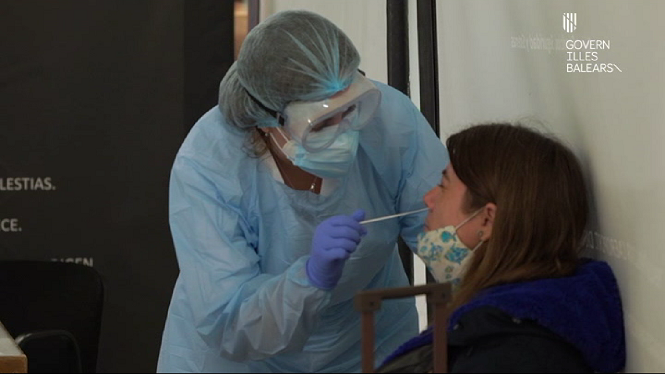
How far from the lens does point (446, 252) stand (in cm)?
145

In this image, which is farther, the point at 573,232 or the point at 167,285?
the point at 167,285

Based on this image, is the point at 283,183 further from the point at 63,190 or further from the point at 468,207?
the point at 63,190

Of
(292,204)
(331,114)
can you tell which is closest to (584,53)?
(331,114)

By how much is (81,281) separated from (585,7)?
1523 millimetres

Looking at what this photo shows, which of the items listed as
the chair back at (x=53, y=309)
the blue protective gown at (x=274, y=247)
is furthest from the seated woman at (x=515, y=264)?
the chair back at (x=53, y=309)

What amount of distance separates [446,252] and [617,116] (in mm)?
315

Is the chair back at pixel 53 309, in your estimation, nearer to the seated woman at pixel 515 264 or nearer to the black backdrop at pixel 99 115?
the black backdrop at pixel 99 115

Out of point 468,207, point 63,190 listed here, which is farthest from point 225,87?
point 63,190

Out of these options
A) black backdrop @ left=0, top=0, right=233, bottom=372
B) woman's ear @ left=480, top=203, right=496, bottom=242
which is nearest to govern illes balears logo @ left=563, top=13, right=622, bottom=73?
woman's ear @ left=480, top=203, right=496, bottom=242

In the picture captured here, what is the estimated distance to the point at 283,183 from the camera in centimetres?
173

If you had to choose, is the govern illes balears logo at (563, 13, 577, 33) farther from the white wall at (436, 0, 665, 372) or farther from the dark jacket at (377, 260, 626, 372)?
the dark jacket at (377, 260, 626, 372)

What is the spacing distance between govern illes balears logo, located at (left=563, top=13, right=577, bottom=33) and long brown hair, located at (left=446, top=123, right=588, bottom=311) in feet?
0.62

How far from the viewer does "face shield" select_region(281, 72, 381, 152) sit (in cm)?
155

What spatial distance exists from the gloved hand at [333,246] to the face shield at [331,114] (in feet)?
0.48
